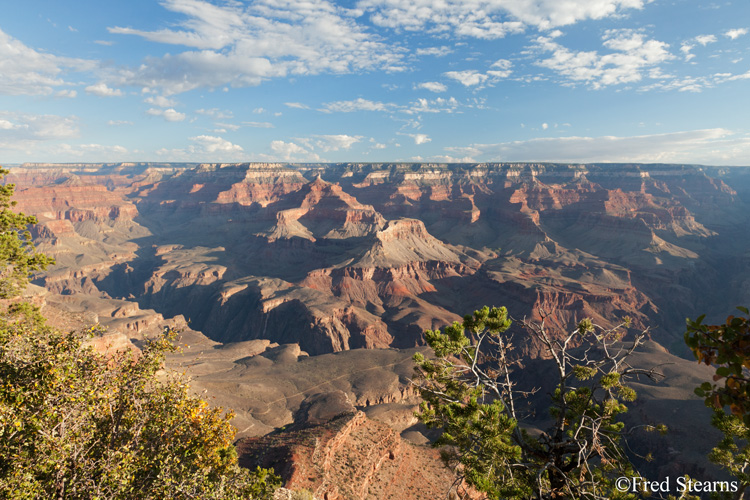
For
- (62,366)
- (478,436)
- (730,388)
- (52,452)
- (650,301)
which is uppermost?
(730,388)

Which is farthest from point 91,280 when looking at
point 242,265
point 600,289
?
point 600,289

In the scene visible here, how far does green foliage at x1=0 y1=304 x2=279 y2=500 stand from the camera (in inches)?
437

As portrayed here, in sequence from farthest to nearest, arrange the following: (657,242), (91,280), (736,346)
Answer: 1. (657,242)
2. (91,280)
3. (736,346)

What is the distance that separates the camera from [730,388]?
6.69 meters

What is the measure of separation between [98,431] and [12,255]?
18.7 metres

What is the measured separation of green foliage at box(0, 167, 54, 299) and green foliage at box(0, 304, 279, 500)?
463 inches

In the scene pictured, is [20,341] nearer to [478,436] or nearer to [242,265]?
[478,436]

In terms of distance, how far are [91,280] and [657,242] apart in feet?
→ 869

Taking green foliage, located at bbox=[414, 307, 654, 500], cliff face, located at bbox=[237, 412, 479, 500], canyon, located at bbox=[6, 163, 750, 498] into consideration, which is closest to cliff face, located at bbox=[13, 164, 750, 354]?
canyon, located at bbox=[6, 163, 750, 498]

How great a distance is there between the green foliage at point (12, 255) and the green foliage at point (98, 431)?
11764 millimetres

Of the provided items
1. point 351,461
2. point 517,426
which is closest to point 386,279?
point 351,461

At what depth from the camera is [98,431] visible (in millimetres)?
13930

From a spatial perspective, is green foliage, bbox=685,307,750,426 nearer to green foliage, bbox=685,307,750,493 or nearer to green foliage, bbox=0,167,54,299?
green foliage, bbox=685,307,750,493

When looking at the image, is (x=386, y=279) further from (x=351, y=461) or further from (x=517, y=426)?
(x=517, y=426)
